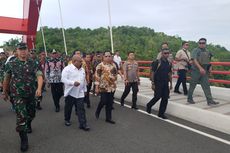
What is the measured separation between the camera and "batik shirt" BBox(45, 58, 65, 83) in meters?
8.65

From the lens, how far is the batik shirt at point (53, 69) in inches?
340

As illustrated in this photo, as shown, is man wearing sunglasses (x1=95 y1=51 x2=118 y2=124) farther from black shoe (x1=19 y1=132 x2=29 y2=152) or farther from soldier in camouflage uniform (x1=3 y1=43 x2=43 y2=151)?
black shoe (x1=19 y1=132 x2=29 y2=152)

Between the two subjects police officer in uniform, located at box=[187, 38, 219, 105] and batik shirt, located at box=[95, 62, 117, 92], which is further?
police officer in uniform, located at box=[187, 38, 219, 105]


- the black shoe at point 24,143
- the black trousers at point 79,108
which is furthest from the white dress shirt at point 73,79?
A: the black shoe at point 24,143

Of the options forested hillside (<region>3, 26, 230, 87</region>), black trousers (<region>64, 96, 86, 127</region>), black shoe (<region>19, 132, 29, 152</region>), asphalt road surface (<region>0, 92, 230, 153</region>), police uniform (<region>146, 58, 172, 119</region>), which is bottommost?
asphalt road surface (<region>0, 92, 230, 153</region>)

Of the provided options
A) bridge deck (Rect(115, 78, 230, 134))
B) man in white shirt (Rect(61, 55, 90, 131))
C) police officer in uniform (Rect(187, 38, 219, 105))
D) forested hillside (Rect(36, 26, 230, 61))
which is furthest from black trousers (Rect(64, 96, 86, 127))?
forested hillside (Rect(36, 26, 230, 61))

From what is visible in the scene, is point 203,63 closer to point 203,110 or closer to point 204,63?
point 204,63

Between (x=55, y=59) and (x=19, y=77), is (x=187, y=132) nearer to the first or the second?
(x=19, y=77)

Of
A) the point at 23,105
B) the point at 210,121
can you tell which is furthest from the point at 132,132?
the point at 23,105

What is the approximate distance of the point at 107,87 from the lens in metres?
6.99

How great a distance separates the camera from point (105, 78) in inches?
276

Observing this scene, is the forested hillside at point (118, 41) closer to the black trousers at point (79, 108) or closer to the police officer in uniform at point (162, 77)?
the police officer in uniform at point (162, 77)

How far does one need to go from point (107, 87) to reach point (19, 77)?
240 centimetres

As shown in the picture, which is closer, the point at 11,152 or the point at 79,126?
the point at 11,152
